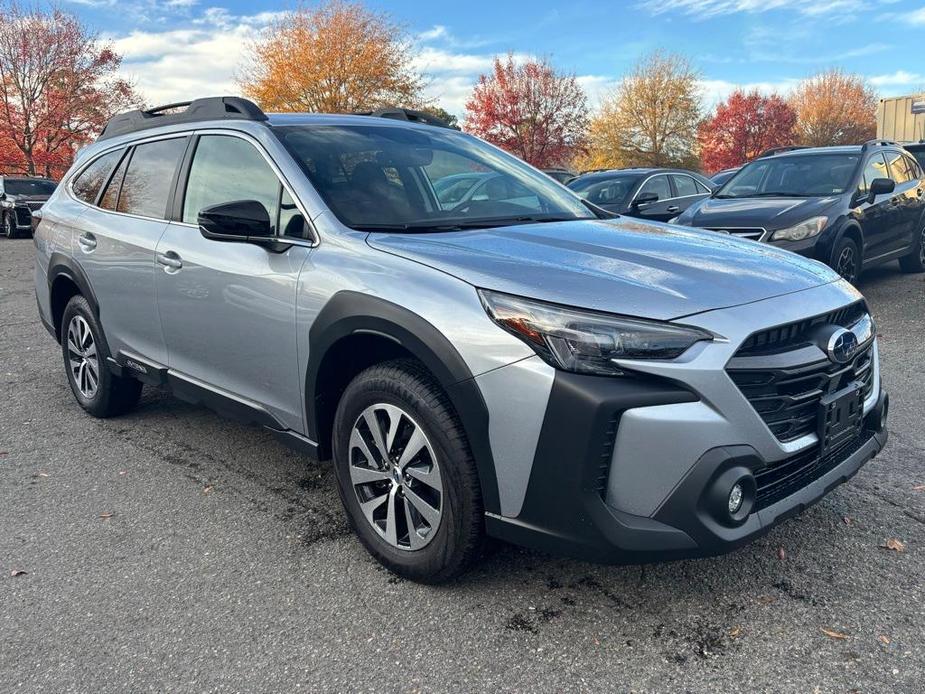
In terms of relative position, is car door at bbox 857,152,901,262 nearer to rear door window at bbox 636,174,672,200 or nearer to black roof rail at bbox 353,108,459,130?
rear door window at bbox 636,174,672,200

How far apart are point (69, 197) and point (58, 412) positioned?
4.67 ft

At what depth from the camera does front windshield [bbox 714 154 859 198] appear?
8188 mm

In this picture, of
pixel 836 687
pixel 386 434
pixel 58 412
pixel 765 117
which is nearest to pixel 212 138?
pixel 386 434

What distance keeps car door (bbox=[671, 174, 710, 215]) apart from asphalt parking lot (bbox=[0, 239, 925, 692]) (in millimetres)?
7674

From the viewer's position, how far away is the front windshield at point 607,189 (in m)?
10.5

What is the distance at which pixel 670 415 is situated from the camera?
220cm

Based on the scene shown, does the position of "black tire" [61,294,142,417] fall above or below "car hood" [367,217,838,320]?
below

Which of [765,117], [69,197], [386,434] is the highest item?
[765,117]

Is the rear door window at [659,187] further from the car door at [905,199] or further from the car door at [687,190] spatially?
the car door at [905,199]

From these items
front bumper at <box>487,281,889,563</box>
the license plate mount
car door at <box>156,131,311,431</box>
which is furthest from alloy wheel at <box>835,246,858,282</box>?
car door at <box>156,131,311,431</box>

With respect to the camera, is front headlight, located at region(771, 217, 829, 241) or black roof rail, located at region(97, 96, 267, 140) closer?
black roof rail, located at region(97, 96, 267, 140)

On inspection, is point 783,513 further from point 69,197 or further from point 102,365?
point 69,197

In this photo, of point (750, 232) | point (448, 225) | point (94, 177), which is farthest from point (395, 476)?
point (750, 232)

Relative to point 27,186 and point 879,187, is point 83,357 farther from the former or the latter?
point 27,186
